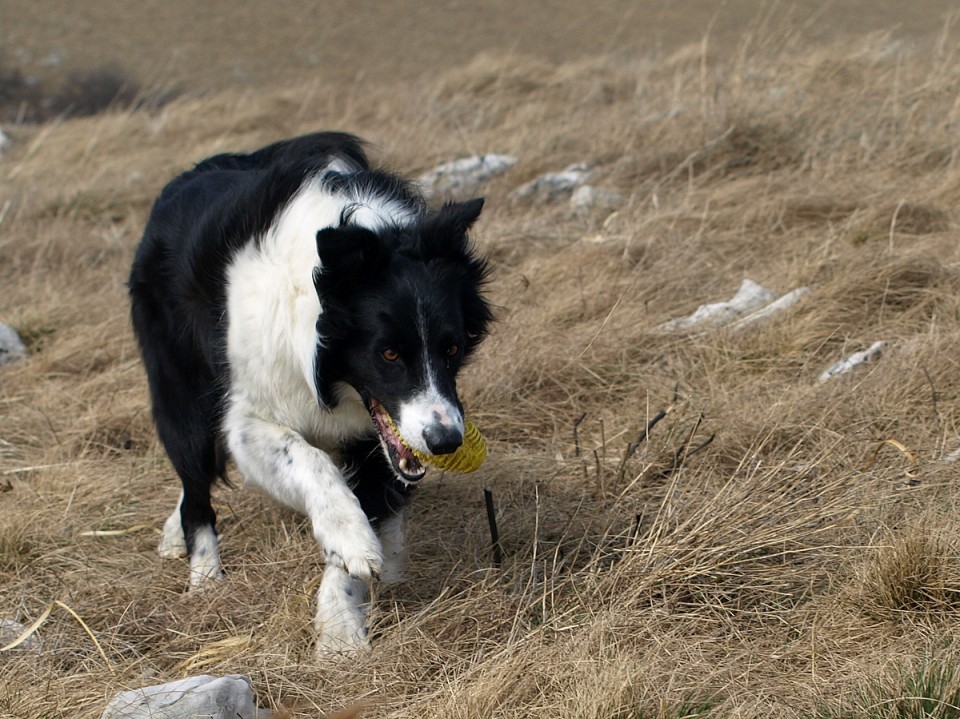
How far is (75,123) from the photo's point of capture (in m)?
12.3

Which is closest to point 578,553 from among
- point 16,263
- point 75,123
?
point 16,263

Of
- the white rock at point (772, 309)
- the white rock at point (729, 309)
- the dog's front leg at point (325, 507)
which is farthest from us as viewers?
the white rock at point (729, 309)

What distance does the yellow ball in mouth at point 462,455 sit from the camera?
10.6 ft

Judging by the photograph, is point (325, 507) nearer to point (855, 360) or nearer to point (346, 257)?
point (346, 257)

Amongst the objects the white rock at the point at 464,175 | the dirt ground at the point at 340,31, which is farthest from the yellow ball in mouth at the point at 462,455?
the dirt ground at the point at 340,31

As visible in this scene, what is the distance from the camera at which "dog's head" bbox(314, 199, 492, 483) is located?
10.4ft

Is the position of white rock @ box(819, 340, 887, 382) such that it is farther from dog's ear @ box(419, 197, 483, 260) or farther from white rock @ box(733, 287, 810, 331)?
dog's ear @ box(419, 197, 483, 260)

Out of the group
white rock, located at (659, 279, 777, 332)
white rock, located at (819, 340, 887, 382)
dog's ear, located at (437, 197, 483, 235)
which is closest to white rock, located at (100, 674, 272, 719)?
dog's ear, located at (437, 197, 483, 235)

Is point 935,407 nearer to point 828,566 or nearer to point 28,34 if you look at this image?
point 828,566

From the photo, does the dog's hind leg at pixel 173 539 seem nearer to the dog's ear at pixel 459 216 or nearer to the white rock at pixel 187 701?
the white rock at pixel 187 701

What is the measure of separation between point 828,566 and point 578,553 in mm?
781

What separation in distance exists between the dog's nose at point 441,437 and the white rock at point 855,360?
227 centimetres

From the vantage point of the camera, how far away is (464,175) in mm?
8180

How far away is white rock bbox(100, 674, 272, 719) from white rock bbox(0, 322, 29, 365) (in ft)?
12.4
